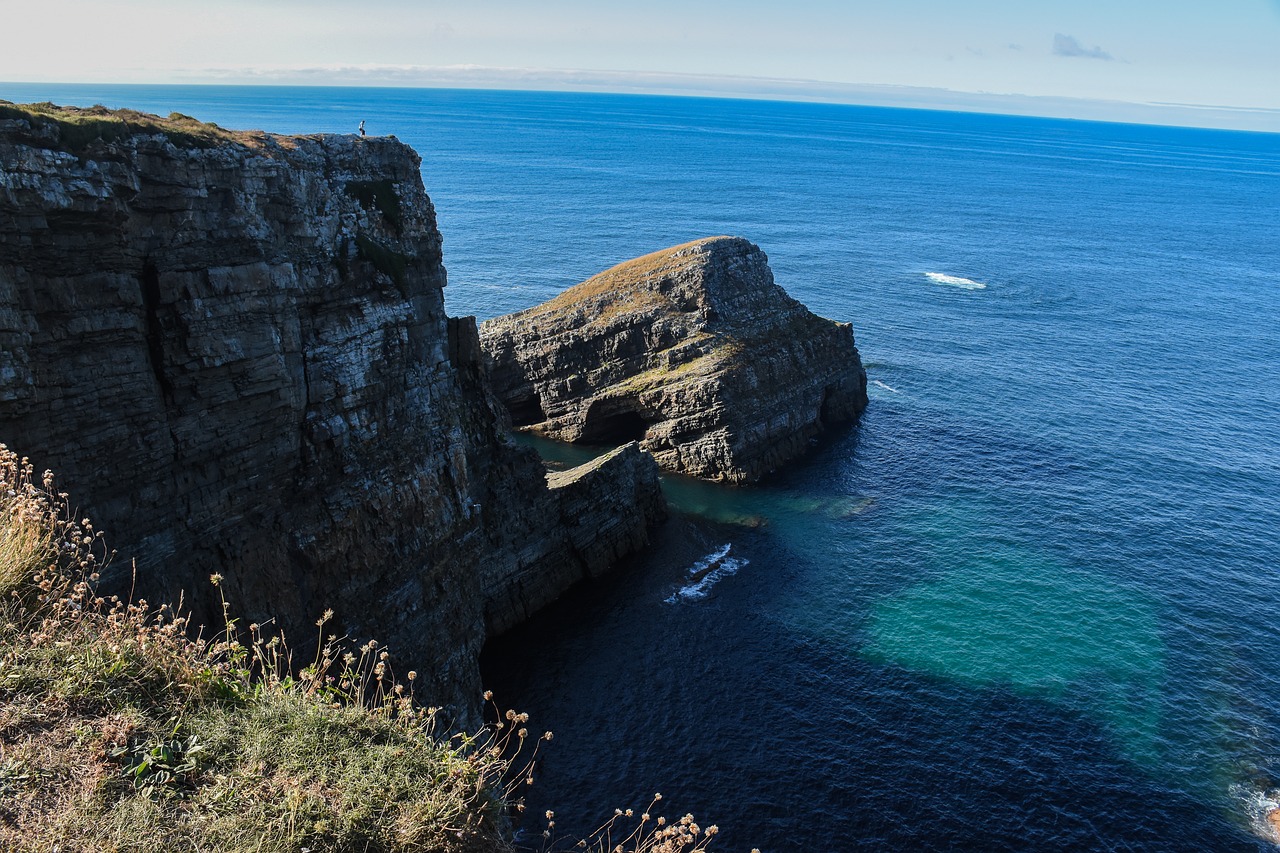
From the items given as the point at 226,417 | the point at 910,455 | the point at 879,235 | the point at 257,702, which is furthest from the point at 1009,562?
the point at 879,235

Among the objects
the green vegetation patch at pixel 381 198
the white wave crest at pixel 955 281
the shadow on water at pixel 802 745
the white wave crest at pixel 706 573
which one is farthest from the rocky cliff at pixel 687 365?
the white wave crest at pixel 955 281

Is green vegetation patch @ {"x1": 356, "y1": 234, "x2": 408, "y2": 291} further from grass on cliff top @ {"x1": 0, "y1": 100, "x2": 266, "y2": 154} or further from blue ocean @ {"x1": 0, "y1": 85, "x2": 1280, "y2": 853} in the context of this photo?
blue ocean @ {"x1": 0, "y1": 85, "x2": 1280, "y2": 853}

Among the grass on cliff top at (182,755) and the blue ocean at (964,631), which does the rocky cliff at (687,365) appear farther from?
the grass on cliff top at (182,755)

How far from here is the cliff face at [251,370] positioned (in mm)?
27438

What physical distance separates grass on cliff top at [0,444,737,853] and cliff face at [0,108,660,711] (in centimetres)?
1690

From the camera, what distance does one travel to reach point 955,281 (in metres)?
141

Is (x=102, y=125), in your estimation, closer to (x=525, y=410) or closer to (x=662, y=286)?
(x=525, y=410)

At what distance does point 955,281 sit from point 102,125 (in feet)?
442

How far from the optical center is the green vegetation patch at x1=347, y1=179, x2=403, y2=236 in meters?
39.3

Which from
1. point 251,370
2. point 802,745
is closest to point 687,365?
point 802,745

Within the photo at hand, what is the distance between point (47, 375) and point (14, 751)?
821 inches

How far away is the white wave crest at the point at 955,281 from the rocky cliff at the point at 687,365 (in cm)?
5600

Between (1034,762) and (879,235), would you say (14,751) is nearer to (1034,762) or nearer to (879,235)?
(1034,762)

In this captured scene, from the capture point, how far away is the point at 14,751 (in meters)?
10.9
